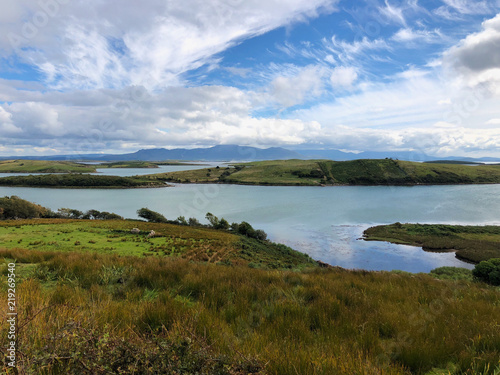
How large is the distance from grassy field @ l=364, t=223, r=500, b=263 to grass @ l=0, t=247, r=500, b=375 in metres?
38.3

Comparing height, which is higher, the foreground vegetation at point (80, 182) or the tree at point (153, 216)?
the foreground vegetation at point (80, 182)

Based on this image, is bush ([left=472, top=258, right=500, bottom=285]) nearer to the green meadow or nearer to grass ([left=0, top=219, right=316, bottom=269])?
grass ([left=0, top=219, right=316, bottom=269])

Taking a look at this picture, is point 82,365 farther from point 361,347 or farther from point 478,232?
point 478,232

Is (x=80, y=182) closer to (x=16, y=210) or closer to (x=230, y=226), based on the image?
(x=16, y=210)

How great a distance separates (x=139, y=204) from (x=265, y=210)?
138 ft

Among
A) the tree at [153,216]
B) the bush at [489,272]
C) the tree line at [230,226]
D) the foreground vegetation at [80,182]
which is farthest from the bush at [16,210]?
the foreground vegetation at [80,182]

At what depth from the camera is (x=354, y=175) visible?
126688mm

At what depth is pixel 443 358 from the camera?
2.58 metres

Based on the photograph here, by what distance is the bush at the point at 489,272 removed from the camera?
1538 cm

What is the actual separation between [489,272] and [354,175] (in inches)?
4672

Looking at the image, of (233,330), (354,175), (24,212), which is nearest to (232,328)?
(233,330)

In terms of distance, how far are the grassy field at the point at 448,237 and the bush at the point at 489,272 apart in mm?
18361

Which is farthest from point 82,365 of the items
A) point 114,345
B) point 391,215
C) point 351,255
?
point 391,215

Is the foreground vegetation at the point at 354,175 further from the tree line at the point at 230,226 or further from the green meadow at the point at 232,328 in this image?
the green meadow at the point at 232,328
